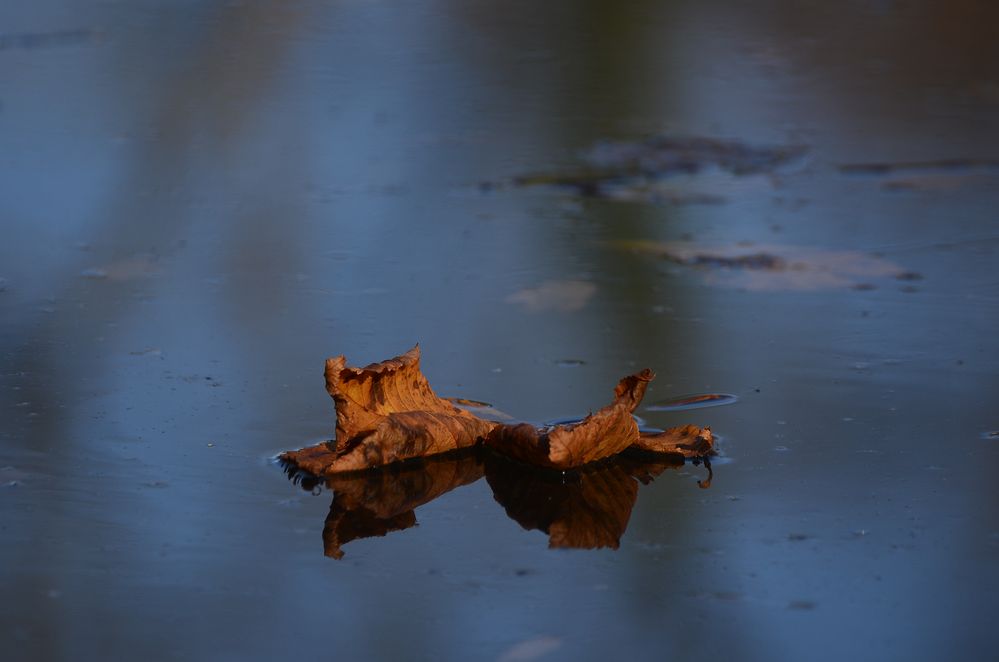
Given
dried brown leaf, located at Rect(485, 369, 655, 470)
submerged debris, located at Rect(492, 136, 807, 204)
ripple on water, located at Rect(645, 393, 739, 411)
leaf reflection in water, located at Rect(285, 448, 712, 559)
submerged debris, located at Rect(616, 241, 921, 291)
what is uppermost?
dried brown leaf, located at Rect(485, 369, 655, 470)

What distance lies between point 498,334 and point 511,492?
0.77 m

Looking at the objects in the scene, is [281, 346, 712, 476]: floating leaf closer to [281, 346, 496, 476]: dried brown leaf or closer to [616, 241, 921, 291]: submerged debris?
[281, 346, 496, 476]: dried brown leaf

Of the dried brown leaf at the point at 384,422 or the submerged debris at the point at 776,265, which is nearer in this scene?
the dried brown leaf at the point at 384,422

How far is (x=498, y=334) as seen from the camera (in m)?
2.83

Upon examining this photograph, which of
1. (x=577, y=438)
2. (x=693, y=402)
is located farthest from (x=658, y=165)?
(x=577, y=438)

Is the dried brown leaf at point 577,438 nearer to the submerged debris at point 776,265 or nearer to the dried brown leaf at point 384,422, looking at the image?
the dried brown leaf at point 384,422

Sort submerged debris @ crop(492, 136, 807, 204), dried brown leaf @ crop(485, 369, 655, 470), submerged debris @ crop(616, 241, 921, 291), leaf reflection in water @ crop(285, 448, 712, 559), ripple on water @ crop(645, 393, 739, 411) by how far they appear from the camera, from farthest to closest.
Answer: submerged debris @ crop(492, 136, 807, 204) → submerged debris @ crop(616, 241, 921, 291) → ripple on water @ crop(645, 393, 739, 411) → dried brown leaf @ crop(485, 369, 655, 470) → leaf reflection in water @ crop(285, 448, 712, 559)

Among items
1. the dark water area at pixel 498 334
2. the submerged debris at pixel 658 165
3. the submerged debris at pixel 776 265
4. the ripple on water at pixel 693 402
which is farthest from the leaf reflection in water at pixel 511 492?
the submerged debris at pixel 658 165

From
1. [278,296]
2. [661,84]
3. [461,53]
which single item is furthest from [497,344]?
[461,53]

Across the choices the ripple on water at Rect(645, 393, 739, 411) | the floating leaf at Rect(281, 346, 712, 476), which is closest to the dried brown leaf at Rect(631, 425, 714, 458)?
the floating leaf at Rect(281, 346, 712, 476)

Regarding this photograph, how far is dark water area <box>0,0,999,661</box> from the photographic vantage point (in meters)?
1.76

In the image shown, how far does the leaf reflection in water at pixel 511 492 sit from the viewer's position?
1.96 metres

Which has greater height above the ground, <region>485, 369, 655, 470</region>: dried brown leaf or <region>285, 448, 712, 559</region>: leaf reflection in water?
<region>485, 369, 655, 470</region>: dried brown leaf

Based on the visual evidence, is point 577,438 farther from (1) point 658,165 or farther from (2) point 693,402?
(1) point 658,165
